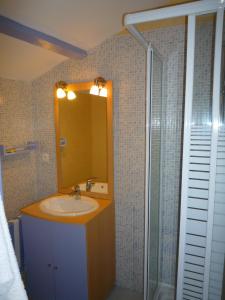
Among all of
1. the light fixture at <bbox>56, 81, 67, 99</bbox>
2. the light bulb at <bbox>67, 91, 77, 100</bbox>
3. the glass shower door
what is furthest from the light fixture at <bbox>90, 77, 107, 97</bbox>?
the glass shower door

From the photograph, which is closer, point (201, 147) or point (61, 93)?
point (201, 147)

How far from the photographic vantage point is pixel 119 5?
Result: 5.54ft

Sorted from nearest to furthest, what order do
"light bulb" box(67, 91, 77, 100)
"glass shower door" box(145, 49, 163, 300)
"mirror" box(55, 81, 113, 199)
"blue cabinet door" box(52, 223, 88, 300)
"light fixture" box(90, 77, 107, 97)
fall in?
"glass shower door" box(145, 49, 163, 300) → "blue cabinet door" box(52, 223, 88, 300) → "light fixture" box(90, 77, 107, 97) → "mirror" box(55, 81, 113, 199) → "light bulb" box(67, 91, 77, 100)

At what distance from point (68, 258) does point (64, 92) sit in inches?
62.5

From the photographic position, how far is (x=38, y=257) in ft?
6.66

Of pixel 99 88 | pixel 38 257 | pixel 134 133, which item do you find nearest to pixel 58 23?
pixel 99 88

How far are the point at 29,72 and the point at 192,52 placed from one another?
1884 millimetres

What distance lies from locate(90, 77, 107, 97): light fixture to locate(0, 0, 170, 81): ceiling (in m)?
0.36

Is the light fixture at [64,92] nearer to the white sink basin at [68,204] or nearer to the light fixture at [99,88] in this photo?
the light fixture at [99,88]

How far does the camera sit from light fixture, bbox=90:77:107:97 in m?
2.10

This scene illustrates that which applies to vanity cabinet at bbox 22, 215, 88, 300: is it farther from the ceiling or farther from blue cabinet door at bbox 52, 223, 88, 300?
the ceiling

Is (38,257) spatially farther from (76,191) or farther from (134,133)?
(134,133)

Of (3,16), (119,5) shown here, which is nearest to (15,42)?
(3,16)

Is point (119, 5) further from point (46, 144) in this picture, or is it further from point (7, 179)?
point (7, 179)
